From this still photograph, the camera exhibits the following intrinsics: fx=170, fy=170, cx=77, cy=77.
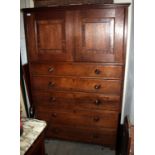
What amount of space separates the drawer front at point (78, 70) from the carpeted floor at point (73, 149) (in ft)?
3.26

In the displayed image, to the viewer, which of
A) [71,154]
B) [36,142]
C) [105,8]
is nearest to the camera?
[36,142]

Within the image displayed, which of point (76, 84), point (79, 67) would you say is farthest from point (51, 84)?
point (79, 67)

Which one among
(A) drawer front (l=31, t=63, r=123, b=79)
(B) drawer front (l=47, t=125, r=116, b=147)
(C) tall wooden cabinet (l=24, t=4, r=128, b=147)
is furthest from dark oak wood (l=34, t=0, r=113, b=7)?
(B) drawer front (l=47, t=125, r=116, b=147)

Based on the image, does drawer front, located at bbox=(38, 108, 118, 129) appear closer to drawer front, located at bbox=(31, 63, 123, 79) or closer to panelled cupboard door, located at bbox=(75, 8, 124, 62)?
drawer front, located at bbox=(31, 63, 123, 79)

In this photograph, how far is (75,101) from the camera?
2098mm

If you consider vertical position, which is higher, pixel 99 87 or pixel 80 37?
pixel 80 37

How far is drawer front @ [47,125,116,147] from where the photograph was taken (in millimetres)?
2121

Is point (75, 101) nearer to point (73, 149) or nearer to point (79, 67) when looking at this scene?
point (79, 67)

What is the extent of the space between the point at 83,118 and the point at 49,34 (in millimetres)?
1102
